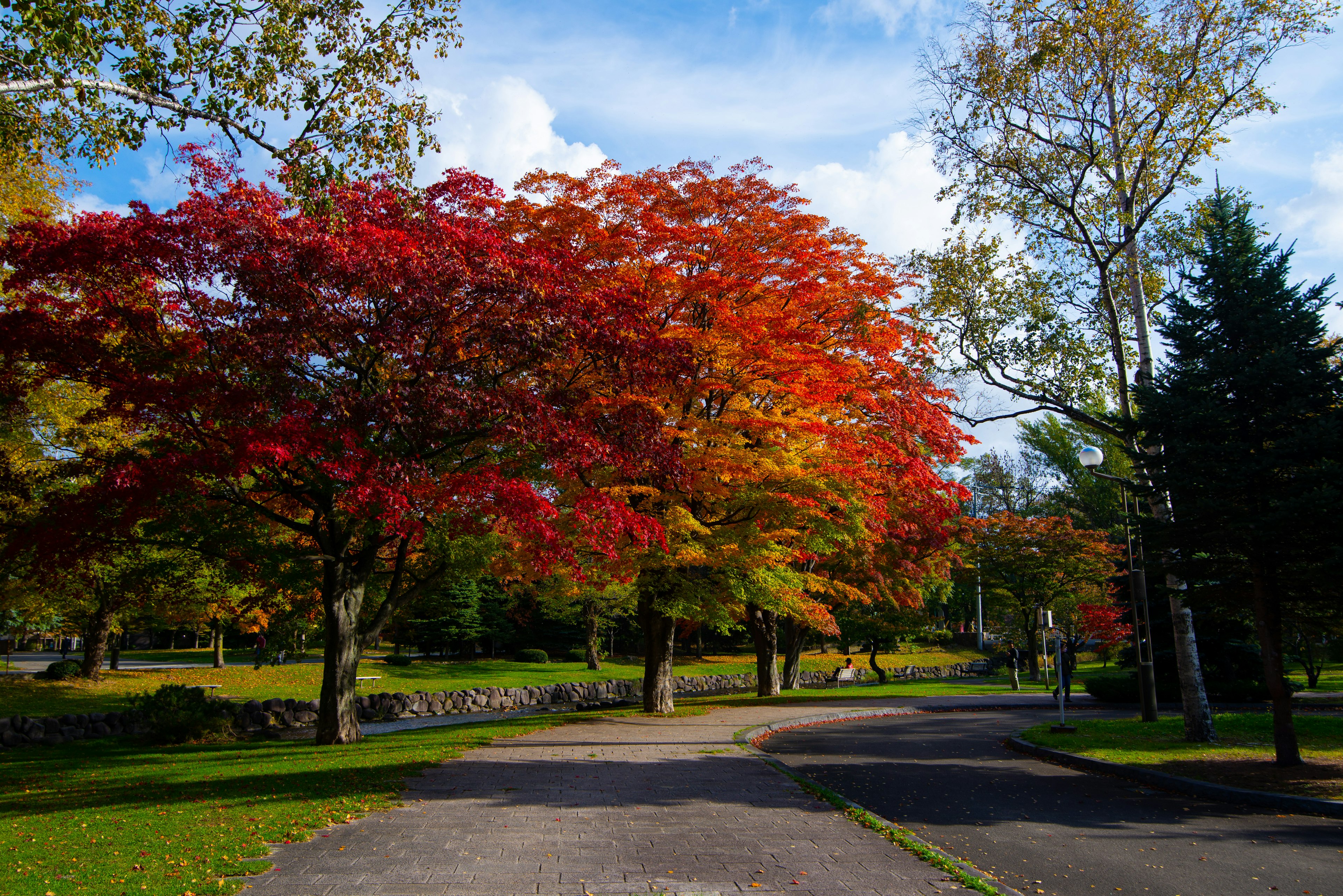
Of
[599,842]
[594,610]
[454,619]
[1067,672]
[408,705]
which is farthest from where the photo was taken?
[454,619]

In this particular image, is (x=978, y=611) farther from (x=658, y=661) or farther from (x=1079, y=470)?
(x=658, y=661)

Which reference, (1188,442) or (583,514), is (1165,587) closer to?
(1188,442)

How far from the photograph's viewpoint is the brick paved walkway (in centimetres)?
567

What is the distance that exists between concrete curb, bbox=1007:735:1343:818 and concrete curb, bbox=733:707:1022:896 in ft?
14.2

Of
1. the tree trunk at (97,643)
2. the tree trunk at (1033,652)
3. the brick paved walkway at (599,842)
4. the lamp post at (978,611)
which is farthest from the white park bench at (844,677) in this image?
the tree trunk at (97,643)

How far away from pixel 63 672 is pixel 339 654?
16.9 m

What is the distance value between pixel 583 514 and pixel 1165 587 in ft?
30.9

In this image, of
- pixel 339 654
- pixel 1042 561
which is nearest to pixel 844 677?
pixel 1042 561

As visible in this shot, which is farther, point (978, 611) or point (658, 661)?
point (978, 611)

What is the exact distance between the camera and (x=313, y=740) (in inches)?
569

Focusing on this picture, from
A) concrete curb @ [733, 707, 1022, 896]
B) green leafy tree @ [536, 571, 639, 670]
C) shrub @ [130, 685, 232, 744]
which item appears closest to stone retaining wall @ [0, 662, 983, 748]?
shrub @ [130, 685, 232, 744]

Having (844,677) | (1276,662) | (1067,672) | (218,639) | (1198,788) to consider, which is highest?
(1276,662)

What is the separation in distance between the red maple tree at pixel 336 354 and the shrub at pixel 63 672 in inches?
646

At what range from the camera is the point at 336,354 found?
11.3 metres
